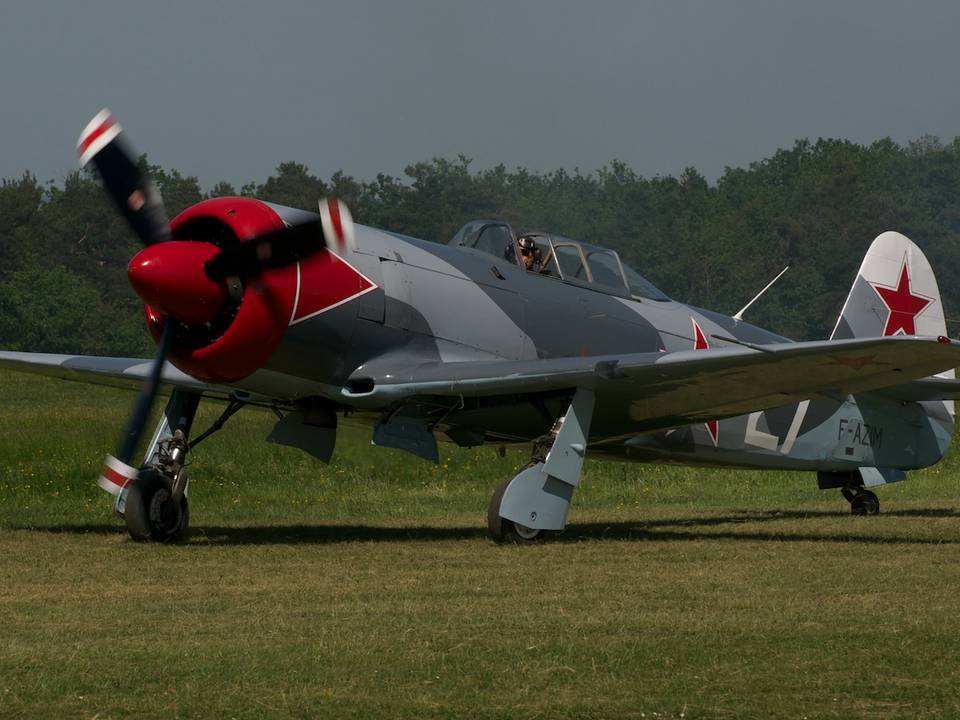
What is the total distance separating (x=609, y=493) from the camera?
2177 cm

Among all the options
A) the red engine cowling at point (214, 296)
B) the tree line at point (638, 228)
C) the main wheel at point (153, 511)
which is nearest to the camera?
the red engine cowling at point (214, 296)

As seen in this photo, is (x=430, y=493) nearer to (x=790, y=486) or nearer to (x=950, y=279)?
(x=790, y=486)

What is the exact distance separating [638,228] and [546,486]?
85.7m

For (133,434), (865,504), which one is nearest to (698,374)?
(133,434)

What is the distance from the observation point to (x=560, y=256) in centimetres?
1463

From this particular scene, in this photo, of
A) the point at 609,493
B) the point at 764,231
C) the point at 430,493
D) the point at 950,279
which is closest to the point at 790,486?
the point at 609,493

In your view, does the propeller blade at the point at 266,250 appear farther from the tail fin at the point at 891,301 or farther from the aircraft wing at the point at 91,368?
the tail fin at the point at 891,301

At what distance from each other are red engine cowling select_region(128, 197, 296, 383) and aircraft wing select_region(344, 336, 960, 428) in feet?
3.54

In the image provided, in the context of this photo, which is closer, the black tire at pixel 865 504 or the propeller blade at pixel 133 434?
the propeller blade at pixel 133 434

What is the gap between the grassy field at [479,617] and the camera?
6305 mm

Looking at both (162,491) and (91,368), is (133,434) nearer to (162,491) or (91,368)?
(162,491)

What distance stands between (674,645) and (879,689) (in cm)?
124

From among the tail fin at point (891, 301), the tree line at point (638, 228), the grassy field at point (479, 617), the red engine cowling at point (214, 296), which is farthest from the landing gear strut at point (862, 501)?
the tree line at point (638, 228)

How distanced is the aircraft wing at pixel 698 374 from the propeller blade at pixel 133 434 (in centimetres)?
159
